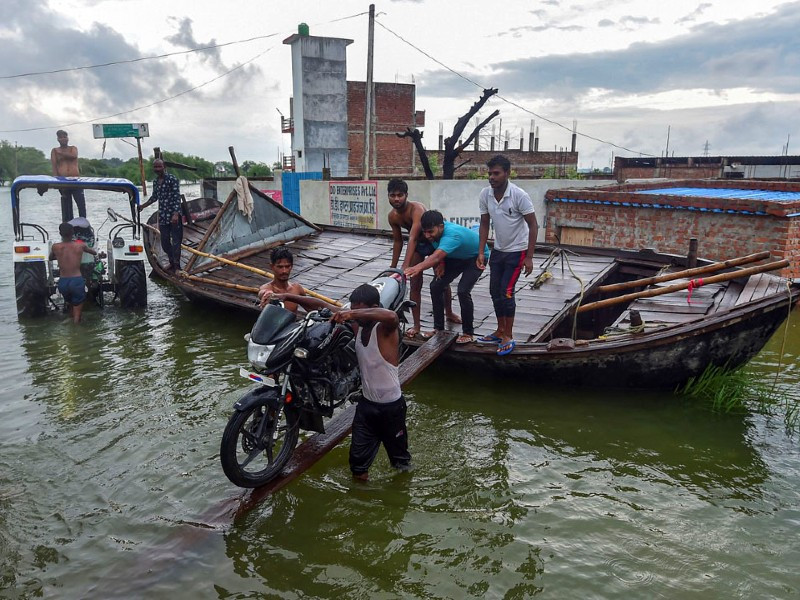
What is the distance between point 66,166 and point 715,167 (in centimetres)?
2350

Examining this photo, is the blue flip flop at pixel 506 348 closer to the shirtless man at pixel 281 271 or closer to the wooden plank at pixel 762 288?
the shirtless man at pixel 281 271

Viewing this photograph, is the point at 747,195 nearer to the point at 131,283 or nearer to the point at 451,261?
the point at 451,261

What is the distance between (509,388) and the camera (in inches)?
242

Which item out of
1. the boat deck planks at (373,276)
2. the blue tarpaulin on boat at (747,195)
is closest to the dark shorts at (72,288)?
the boat deck planks at (373,276)

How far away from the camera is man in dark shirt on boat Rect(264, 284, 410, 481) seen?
366 cm

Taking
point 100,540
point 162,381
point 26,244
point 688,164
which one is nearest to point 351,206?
point 26,244

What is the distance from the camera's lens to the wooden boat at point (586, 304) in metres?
5.24

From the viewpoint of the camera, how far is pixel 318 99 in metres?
31.3

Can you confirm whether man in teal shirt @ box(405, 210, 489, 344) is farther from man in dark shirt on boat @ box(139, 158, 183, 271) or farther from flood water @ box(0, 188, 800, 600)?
man in dark shirt on boat @ box(139, 158, 183, 271)

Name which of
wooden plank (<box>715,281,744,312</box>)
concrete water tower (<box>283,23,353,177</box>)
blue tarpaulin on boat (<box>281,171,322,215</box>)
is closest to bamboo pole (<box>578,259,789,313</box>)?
wooden plank (<box>715,281,744,312</box>)

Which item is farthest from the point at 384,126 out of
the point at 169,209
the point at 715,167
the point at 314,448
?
Answer: the point at 314,448

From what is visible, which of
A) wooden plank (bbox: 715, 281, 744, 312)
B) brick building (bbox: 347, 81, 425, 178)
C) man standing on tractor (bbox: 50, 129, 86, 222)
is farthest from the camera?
brick building (bbox: 347, 81, 425, 178)

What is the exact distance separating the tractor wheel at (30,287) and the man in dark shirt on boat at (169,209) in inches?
73.2

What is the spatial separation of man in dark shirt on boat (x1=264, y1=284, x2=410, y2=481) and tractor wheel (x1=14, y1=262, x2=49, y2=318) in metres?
7.25
